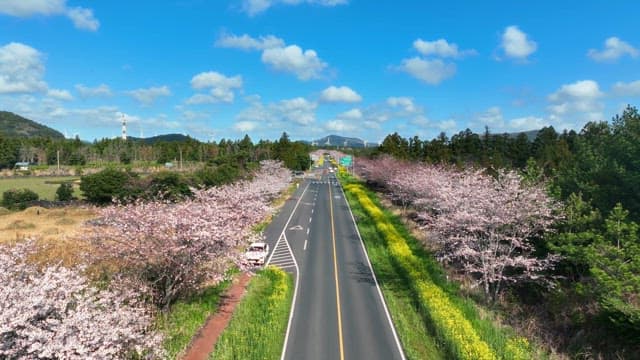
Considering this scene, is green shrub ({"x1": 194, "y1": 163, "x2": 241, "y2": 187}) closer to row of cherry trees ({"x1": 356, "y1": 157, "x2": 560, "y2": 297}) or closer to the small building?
row of cherry trees ({"x1": 356, "y1": 157, "x2": 560, "y2": 297})

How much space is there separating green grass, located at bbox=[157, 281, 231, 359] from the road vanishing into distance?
4292 mm

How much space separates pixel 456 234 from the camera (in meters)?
26.8

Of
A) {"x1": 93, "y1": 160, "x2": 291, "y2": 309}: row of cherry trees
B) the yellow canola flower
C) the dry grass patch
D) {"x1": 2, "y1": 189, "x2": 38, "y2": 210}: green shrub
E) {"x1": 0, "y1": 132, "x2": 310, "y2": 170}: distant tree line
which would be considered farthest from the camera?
{"x1": 0, "y1": 132, "x2": 310, "y2": 170}: distant tree line

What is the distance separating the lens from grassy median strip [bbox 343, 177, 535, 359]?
1689 cm

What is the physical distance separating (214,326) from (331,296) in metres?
7.79

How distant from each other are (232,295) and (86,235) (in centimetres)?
859

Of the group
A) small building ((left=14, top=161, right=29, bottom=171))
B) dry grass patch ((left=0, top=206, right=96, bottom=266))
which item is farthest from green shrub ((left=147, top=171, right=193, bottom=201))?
small building ((left=14, top=161, right=29, bottom=171))

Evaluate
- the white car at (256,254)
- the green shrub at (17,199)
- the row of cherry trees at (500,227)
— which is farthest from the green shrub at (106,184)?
the row of cherry trees at (500,227)

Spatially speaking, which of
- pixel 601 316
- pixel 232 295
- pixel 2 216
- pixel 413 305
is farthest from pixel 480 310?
pixel 2 216

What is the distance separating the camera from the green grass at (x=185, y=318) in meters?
17.1

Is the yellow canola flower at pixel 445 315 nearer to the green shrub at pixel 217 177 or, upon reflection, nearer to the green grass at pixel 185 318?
the green grass at pixel 185 318

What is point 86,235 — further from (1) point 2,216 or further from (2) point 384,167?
(2) point 384,167

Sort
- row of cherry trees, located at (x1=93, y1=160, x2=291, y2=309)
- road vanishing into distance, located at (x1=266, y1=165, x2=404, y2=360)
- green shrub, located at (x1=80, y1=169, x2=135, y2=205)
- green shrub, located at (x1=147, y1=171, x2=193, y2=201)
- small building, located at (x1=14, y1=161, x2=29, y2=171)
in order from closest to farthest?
road vanishing into distance, located at (x1=266, y1=165, x2=404, y2=360) < row of cherry trees, located at (x1=93, y1=160, x2=291, y2=309) < green shrub, located at (x1=147, y1=171, x2=193, y2=201) < green shrub, located at (x1=80, y1=169, x2=135, y2=205) < small building, located at (x1=14, y1=161, x2=29, y2=171)

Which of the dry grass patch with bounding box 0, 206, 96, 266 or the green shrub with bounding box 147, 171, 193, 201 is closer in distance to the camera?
the dry grass patch with bounding box 0, 206, 96, 266
